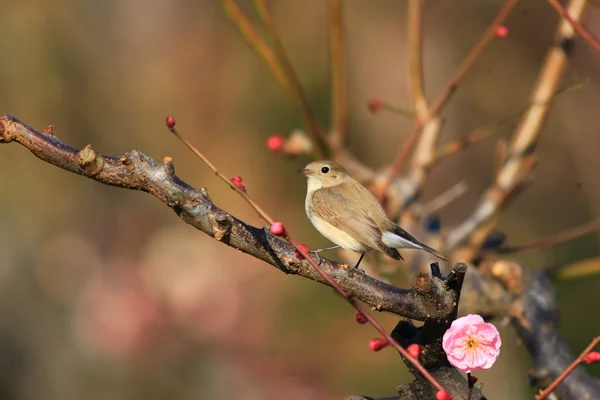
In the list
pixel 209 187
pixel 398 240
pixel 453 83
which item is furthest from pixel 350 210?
pixel 209 187

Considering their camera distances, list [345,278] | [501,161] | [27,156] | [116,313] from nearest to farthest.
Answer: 1. [345,278]
2. [501,161]
3. [116,313]
4. [27,156]

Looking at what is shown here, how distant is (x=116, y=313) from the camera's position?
518 cm

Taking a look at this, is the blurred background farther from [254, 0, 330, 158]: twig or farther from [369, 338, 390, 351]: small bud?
[369, 338, 390, 351]: small bud

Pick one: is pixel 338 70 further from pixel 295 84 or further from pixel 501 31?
pixel 501 31

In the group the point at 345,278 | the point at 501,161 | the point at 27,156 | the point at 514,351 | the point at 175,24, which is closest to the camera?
the point at 345,278

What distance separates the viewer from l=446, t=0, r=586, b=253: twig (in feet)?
10.4

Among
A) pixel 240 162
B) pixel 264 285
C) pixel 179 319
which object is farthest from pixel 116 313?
pixel 240 162

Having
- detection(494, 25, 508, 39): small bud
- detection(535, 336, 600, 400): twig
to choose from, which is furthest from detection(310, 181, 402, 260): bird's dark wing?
detection(535, 336, 600, 400): twig

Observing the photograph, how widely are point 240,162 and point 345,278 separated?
563cm

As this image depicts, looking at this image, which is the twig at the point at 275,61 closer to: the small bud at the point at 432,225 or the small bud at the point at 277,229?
the small bud at the point at 432,225

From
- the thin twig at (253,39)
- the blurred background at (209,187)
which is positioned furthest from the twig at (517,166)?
the blurred background at (209,187)

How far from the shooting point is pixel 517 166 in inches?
132

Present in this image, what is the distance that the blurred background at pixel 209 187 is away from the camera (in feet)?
17.6

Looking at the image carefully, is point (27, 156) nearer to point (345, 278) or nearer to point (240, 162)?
point (240, 162)
